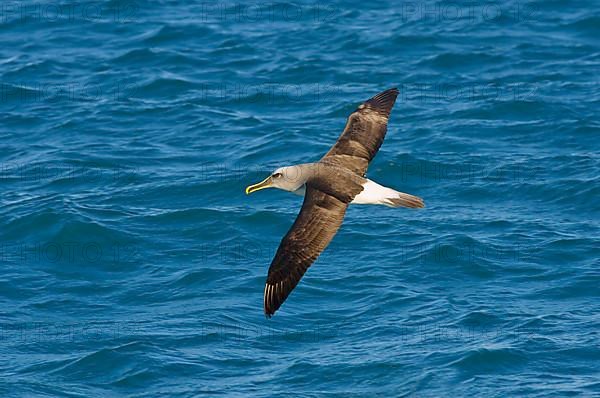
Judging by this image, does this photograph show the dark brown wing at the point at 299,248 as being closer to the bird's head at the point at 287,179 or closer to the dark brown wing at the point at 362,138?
the bird's head at the point at 287,179

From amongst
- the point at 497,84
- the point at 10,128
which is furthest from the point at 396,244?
the point at 10,128

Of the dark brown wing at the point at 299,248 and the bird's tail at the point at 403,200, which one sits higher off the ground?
the bird's tail at the point at 403,200

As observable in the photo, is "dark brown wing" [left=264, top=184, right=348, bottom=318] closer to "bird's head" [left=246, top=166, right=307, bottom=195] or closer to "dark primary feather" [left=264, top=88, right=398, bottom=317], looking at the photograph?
"dark primary feather" [left=264, top=88, right=398, bottom=317]

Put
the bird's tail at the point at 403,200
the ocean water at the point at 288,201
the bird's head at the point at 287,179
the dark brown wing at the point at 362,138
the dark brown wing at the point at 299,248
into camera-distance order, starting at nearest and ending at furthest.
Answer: the dark brown wing at the point at 299,248, the bird's tail at the point at 403,200, the bird's head at the point at 287,179, the dark brown wing at the point at 362,138, the ocean water at the point at 288,201

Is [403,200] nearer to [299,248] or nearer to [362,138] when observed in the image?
[299,248]

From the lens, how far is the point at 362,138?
2077 centimetres

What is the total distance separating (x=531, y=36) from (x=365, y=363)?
45.1ft

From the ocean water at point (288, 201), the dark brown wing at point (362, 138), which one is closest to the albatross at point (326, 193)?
the dark brown wing at point (362, 138)

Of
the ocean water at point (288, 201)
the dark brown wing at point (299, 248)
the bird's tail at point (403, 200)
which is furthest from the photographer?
the ocean water at point (288, 201)

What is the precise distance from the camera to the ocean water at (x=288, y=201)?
21625 millimetres

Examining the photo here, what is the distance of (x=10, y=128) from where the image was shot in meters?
29.0

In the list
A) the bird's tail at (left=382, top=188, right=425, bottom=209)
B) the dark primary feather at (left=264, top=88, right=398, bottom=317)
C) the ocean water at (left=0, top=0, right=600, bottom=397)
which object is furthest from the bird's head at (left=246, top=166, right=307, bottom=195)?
the ocean water at (left=0, top=0, right=600, bottom=397)

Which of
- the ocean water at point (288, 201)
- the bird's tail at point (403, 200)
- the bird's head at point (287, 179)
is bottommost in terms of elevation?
the ocean water at point (288, 201)

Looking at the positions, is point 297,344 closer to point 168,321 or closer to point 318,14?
point 168,321
